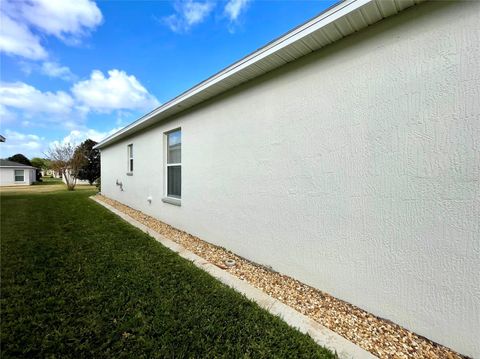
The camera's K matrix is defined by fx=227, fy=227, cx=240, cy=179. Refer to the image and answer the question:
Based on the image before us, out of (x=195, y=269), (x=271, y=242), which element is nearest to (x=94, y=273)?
(x=195, y=269)

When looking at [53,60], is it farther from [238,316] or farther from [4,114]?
[238,316]

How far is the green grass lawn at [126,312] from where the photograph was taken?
5.98ft

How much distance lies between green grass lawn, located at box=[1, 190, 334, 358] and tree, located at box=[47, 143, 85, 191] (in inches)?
855

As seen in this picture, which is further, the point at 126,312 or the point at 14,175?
the point at 14,175

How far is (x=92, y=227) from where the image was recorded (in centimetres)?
568

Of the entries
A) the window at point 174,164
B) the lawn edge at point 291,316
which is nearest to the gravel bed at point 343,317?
the lawn edge at point 291,316

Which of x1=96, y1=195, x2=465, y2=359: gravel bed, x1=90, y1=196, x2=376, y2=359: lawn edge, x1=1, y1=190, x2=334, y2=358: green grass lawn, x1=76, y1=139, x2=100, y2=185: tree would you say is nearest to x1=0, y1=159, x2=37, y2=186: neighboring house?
x1=76, y1=139, x2=100, y2=185: tree

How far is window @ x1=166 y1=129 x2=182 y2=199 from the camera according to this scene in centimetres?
586

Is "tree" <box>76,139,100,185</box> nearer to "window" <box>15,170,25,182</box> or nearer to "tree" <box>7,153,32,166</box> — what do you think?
"window" <box>15,170,25,182</box>

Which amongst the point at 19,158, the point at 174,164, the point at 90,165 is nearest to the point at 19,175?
the point at 90,165

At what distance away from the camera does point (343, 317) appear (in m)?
2.29

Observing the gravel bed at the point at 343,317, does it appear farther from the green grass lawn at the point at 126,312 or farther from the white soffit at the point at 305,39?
the white soffit at the point at 305,39

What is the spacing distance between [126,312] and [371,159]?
114 inches

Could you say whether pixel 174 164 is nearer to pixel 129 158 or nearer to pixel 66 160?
pixel 129 158
